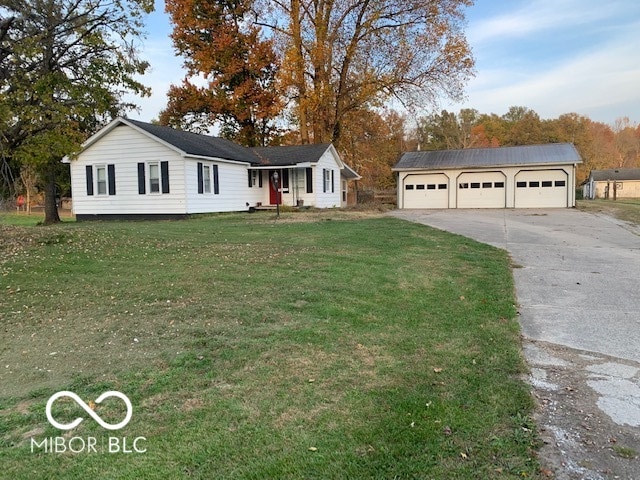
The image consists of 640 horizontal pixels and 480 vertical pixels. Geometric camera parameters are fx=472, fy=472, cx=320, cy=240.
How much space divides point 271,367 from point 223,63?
30.6 m

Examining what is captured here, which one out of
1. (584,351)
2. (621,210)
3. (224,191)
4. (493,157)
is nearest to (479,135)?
(493,157)

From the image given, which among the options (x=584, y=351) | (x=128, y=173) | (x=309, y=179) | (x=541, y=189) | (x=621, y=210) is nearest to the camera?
(x=584, y=351)

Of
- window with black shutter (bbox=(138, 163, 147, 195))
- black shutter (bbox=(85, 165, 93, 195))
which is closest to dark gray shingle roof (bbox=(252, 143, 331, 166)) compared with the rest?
window with black shutter (bbox=(138, 163, 147, 195))

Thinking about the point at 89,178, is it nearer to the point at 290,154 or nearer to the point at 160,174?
the point at 160,174

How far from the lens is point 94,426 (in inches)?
112

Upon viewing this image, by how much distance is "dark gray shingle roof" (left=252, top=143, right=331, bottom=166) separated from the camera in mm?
23734

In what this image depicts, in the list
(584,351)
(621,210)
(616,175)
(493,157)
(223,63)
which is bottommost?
(584,351)

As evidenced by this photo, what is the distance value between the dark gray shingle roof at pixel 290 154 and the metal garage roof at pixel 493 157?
21.3 feet

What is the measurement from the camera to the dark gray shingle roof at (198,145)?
63.5ft

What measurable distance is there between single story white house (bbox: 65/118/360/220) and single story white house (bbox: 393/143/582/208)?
7.88m

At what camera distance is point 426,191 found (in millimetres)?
29141

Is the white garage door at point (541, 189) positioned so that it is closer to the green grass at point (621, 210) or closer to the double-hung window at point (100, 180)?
the green grass at point (621, 210)

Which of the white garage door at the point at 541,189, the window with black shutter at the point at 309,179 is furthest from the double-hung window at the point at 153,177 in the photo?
the white garage door at the point at 541,189

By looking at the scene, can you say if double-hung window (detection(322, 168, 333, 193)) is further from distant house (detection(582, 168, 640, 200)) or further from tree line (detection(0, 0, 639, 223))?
distant house (detection(582, 168, 640, 200))
